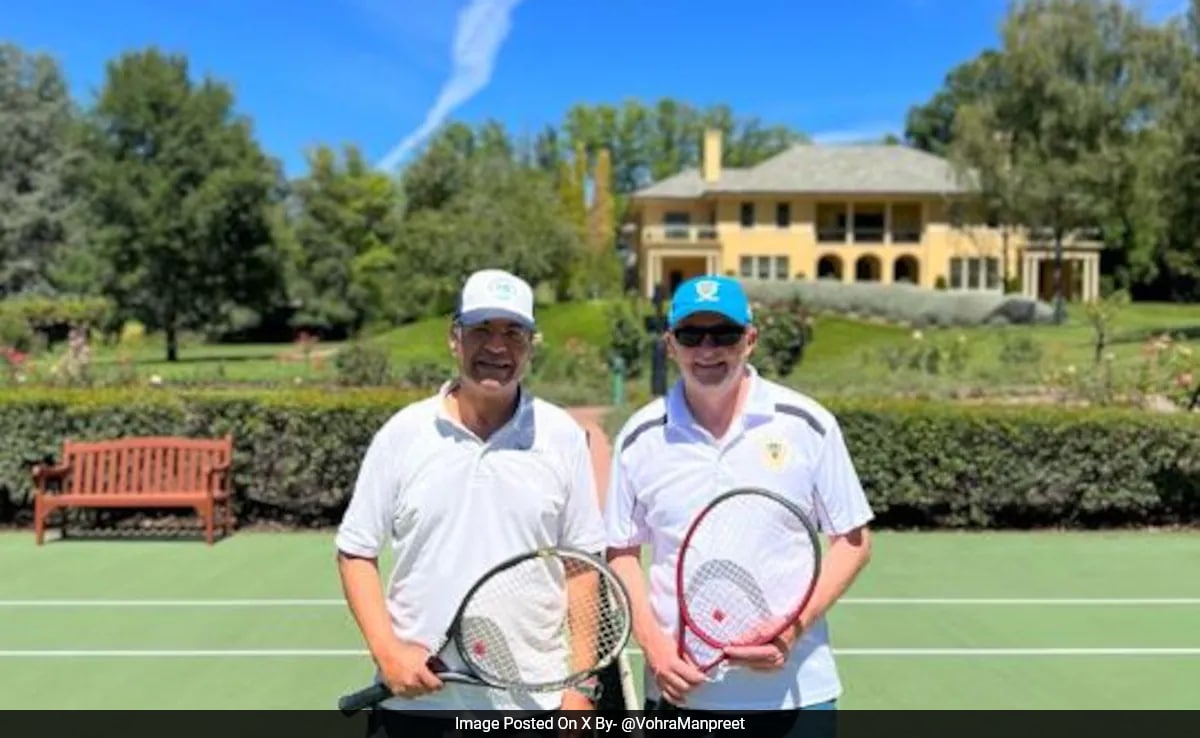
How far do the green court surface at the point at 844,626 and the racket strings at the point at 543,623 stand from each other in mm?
3266

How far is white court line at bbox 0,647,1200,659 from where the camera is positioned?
21.7ft

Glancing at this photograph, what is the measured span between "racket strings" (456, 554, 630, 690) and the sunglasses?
614 millimetres

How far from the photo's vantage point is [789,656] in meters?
2.77

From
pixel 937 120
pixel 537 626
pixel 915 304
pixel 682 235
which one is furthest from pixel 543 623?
pixel 937 120

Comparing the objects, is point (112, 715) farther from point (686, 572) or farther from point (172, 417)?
point (172, 417)

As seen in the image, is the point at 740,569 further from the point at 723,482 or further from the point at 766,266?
the point at 766,266

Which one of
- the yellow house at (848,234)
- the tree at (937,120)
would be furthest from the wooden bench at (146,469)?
the tree at (937,120)

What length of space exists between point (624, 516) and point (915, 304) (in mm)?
41086

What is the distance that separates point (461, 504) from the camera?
282 centimetres

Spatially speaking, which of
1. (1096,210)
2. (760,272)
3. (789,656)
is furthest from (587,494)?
(760,272)

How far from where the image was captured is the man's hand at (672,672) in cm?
273

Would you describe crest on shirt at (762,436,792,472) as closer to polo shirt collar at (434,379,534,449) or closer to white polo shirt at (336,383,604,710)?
white polo shirt at (336,383,604,710)

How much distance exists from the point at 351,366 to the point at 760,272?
41536 millimetres

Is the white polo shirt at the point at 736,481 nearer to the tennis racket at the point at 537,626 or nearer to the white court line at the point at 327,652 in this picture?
the tennis racket at the point at 537,626
